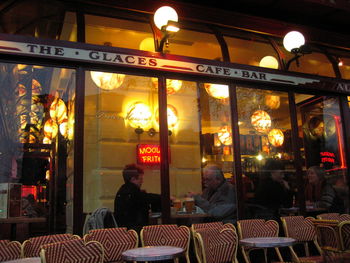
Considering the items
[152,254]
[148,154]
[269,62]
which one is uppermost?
[269,62]

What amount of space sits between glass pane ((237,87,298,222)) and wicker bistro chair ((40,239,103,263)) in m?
3.44

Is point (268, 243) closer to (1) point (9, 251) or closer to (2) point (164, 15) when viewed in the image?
(1) point (9, 251)

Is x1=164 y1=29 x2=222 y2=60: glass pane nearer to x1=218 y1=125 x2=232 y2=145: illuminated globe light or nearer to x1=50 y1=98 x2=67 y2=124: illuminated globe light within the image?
x1=218 y1=125 x2=232 y2=145: illuminated globe light

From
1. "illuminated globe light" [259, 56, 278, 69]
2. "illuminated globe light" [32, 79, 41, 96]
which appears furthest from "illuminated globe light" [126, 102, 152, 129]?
"illuminated globe light" [259, 56, 278, 69]

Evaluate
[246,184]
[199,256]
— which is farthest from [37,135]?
[246,184]

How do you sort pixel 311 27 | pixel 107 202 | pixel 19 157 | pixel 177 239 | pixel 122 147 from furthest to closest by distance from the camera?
pixel 311 27 < pixel 122 147 < pixel 107 202 < pixel 19 157 < pixel 177 239

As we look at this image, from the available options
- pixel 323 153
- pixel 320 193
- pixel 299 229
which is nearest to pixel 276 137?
pixel 323 153

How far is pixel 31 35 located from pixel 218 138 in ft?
11.8

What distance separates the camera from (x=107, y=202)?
6.19m

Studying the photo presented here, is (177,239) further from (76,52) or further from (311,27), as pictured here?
(311,27)

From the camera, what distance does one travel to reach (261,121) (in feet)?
24.8

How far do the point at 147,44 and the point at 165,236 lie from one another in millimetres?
3144

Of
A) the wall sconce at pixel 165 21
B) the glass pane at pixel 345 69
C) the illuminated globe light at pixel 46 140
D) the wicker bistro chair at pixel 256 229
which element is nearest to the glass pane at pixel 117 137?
the illuminated globe light at pixel 46 140

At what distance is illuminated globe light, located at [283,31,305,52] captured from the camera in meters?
7.05
